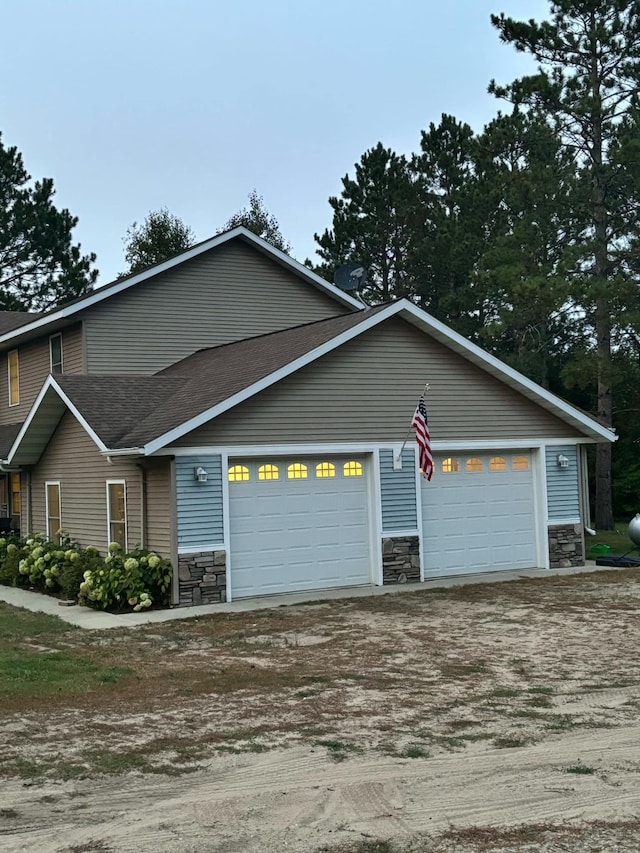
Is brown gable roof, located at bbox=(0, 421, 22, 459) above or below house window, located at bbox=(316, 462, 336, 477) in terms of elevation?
above

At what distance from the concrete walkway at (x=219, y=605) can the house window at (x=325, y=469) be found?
185 centimetres

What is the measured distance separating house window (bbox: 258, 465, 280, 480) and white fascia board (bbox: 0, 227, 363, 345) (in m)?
5.78

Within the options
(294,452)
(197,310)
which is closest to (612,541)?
(197,310)

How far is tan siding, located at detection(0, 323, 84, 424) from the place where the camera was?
1948cm

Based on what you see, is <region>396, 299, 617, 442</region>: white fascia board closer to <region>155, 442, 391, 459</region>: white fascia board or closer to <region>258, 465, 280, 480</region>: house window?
<region>155, 442, 391, 459</region>: white fascia board

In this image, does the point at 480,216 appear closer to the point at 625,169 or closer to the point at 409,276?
the point at 409,276

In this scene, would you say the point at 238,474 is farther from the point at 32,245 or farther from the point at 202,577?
the point at 32,245

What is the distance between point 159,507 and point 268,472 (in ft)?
5.87

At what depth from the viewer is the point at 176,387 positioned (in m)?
17.1

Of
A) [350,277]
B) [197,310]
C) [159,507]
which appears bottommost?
[159,507]

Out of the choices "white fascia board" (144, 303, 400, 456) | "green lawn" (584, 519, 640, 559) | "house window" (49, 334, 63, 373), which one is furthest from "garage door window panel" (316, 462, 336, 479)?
"green lawn" (584, 519, 640, 559)

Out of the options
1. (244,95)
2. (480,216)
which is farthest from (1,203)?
(480,216)

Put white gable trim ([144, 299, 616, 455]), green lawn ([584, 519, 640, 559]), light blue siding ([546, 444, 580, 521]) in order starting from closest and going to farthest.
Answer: white gable trim ([144, 299, 616, 455]) → light blue siding ([546, 444, 580, 521]) → green lawn ([584, 519, 640, 559])

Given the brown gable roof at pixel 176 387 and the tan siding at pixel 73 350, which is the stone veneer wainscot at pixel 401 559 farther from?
the tan siding at pixel 73 350
